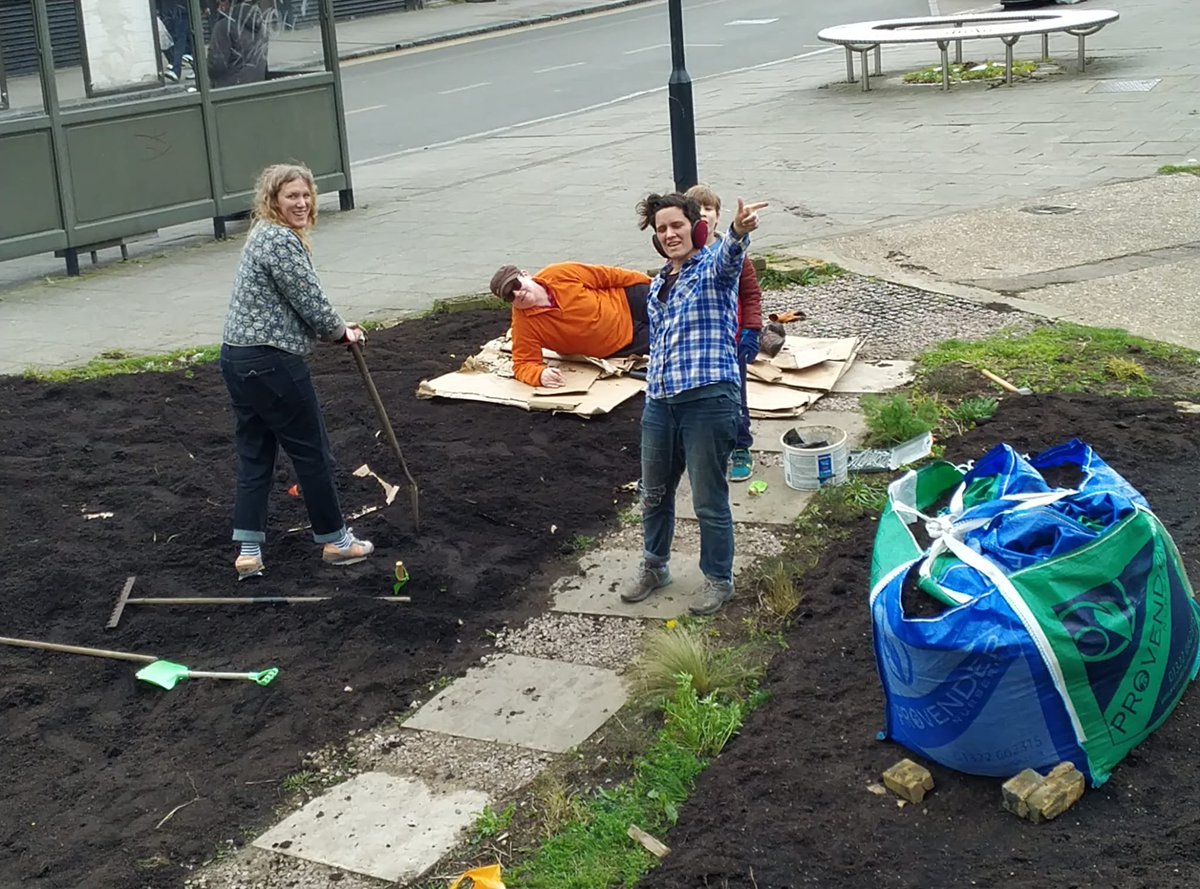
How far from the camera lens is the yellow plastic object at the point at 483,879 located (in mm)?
3945

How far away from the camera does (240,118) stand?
13.6 m

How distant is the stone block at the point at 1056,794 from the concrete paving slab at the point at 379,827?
1.64m

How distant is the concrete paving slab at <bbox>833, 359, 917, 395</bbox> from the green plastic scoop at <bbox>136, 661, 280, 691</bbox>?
3839mm

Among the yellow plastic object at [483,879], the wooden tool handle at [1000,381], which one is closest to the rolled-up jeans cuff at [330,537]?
the yellow plastic object at [483,879]

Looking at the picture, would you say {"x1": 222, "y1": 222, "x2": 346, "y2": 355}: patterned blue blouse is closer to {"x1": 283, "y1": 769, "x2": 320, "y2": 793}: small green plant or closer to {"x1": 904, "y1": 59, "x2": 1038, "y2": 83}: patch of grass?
{"x1": 283, "y1": 769, "x2": 320, "y2": 793}: small green plant

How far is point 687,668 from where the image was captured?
16.1 ft

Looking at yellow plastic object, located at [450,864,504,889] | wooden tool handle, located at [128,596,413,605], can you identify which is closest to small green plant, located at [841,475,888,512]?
wooden tool handle, located at [128,596,413,605]

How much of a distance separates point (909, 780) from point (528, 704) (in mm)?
1493

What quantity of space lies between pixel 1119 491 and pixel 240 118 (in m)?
10.8

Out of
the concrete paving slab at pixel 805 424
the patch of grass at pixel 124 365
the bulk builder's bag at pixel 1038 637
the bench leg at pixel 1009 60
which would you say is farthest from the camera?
the bench leg at pixel 1009 60

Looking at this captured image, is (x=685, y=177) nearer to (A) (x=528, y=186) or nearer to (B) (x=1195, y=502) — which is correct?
(A) (x=528, y=186)

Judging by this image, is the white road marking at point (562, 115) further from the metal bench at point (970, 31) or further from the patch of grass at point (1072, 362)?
the patch of grass at point (1072, 362)

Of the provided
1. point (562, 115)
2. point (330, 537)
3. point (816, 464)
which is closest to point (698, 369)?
point (816, 464)

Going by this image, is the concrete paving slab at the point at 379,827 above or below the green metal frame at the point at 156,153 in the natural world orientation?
below
